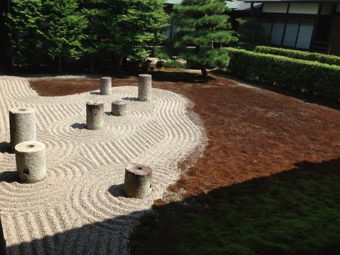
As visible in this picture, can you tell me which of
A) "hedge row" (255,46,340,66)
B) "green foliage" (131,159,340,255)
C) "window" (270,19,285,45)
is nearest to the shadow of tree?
"green foliage" (131,159,340,255)

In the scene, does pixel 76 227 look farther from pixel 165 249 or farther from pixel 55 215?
pixel 165 249

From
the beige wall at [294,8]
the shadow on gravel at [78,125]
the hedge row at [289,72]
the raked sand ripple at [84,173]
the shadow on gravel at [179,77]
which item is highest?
the beige wall at [294,8]

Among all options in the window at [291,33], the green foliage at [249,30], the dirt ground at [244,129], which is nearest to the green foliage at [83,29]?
the dirt ground at [244,129]

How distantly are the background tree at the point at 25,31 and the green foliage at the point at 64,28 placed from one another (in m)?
0.47

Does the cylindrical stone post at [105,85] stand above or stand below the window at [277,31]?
below

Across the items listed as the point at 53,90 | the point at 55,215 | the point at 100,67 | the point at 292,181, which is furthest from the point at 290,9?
the point at 55,215

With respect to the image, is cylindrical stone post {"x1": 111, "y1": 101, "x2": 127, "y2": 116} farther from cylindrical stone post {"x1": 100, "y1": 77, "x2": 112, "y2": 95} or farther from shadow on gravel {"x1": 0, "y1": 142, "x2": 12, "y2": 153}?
shadow on gravel {"x1": 0, "y1": 142, "x2": 12, "y2": 153}

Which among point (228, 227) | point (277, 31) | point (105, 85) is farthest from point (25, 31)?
point (277, 31)

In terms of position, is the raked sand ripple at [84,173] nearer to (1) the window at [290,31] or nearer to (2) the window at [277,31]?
(1) the window at [290,31]

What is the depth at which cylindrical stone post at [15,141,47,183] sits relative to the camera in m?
7.38

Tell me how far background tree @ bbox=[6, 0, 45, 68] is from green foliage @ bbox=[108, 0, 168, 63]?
12.5 feet

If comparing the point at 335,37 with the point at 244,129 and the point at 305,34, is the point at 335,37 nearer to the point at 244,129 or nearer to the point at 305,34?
the point at 305,34

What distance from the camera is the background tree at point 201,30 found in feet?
64.9

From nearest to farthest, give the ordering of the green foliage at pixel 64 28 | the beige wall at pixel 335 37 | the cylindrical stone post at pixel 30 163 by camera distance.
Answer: the cylindrical stone post at pixel 30 163 → the green foliage at pixel 64 28 → the beige wall at pixel 335 37
